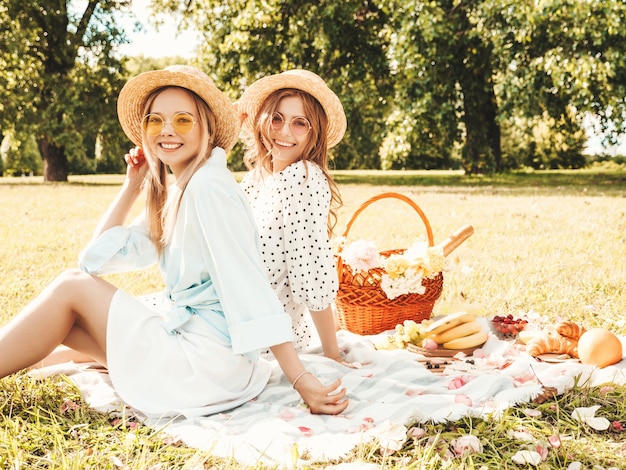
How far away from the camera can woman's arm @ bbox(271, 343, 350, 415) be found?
2.60m

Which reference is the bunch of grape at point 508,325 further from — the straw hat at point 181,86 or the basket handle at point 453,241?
the straw hat at point 181,86

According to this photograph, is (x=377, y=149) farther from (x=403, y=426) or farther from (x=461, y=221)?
(x=403, y=426)

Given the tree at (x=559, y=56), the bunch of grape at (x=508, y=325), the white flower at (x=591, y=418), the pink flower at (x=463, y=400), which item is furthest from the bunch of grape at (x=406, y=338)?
the tree at (x=559, y=56)

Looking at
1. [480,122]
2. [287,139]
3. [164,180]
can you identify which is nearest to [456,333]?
[287,139]

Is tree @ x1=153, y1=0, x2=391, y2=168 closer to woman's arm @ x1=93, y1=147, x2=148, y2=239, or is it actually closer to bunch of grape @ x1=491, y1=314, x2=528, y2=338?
bunch of grape @ x1=491, y1=314, x2=528, y2=338

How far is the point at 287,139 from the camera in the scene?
331cm

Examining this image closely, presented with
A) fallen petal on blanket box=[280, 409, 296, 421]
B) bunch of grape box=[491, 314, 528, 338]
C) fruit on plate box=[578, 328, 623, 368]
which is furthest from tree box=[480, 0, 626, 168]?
fallen petal on blanket box=[280, 409, 296, 421]

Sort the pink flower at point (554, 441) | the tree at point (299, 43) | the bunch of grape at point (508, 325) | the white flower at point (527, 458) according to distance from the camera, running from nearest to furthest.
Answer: the white flower at point (527, 458) < the pink flower at point (554, 441) < the bunch of grape at point (508, 325) < the tree at point (299, 43)

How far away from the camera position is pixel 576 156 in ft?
90.0

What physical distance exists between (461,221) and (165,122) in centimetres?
653

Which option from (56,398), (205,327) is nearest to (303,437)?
(205,327)

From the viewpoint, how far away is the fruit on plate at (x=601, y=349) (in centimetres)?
310

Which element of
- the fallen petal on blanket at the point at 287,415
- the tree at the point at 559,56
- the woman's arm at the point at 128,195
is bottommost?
the fallen petal on blanket at the point at 287,415

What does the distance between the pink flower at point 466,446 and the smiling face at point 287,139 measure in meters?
1.75
